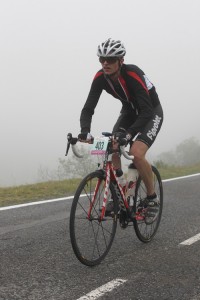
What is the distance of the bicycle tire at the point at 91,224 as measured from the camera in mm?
3596

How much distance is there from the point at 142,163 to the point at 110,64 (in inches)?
45.1

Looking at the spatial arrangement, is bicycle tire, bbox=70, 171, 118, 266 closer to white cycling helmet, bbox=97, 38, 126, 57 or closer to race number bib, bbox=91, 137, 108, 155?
race number bib, bbox=91, 137, 108, 155

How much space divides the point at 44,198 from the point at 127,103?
4.18m

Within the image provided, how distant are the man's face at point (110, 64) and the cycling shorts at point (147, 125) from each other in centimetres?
74

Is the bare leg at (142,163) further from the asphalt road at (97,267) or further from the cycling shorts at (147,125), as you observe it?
the asphalt road at (97,267)

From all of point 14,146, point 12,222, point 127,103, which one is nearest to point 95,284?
point 127,103

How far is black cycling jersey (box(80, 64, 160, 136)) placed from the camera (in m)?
4.12

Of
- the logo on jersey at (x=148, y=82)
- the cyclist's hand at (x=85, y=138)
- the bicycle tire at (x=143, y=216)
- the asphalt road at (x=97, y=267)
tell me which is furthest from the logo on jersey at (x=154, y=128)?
the asphalt road at (x=97, y=267)

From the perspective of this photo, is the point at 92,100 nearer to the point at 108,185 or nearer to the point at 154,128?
the point at 154,128

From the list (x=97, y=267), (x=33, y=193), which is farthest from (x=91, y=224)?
(x=33, y=193)

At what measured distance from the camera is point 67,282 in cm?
330

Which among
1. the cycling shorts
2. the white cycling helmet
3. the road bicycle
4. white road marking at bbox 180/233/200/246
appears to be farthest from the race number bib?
white road marking at bbox 180/233/200/246

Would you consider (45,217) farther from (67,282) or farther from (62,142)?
(62,142)

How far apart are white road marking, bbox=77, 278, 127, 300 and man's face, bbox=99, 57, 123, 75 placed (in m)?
2.10
